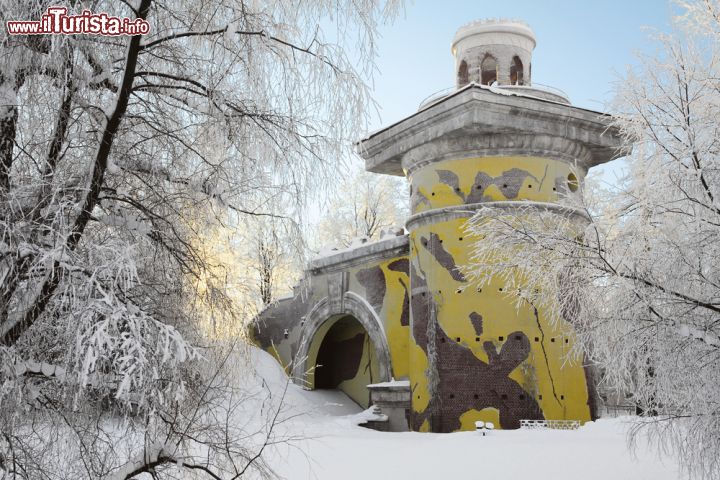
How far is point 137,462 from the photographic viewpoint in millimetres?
4258

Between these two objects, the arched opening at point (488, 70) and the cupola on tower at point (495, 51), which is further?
the arched opening at point (488, 70)

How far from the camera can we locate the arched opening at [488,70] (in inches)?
772

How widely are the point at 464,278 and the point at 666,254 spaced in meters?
8.43

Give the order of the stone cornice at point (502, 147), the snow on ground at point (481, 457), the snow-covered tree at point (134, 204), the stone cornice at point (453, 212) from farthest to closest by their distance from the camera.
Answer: the stone cornice at point (502, 147) → the stone cornice at point (453, 212) → the snow on ground at point (481, 457) → the snow-covered tree at point (134, 204)

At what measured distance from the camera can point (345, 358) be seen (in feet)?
75.2

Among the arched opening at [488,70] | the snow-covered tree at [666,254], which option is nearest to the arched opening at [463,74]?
the arched opening at [488,70]

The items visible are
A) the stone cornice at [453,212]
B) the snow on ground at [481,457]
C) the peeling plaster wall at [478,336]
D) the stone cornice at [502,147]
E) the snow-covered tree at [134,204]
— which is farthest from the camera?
the stone cornice at [502,147]

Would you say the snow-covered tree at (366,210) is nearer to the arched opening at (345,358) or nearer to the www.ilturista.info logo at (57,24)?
the arched opening at (345,358)

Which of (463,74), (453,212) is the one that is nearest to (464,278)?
(453,212)

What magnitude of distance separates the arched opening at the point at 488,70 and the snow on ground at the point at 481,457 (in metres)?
10.1

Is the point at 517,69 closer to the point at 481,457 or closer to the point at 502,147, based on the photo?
the point at 502,147

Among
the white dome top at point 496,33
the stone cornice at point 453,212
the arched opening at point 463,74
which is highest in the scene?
the white dome top at point 496,33

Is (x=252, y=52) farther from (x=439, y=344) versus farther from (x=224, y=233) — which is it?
(x=439, y=344)

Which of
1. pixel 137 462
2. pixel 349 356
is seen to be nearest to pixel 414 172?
pixel 349 356
